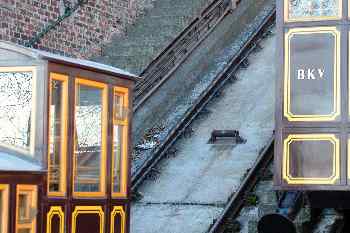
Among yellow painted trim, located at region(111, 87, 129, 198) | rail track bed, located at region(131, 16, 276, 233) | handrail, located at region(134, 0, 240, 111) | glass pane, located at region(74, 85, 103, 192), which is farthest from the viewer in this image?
handrail, located at region(134, 0, 240, 111)

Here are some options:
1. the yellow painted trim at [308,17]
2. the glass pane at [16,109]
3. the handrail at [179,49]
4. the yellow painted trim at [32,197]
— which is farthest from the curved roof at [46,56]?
the handrail at [179,49]

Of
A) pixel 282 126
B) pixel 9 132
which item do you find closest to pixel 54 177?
pixel 9 132

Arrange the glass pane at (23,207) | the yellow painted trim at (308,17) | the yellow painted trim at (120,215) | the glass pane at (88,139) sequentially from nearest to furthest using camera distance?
the glass pane at (23,207) → the glass pane at (88,139) → the yellow painted trim at (120,215) → the yellow painted trim at (308,17)

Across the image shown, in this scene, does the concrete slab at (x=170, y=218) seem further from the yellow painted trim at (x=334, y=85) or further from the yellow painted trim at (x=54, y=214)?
the yellow painted trim at (x=54, y=214)

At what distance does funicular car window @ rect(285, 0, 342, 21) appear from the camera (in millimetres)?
9945

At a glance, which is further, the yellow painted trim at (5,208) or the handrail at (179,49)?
the handrail at (179,49)

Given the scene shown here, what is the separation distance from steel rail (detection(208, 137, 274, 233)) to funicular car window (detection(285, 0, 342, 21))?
2.97m

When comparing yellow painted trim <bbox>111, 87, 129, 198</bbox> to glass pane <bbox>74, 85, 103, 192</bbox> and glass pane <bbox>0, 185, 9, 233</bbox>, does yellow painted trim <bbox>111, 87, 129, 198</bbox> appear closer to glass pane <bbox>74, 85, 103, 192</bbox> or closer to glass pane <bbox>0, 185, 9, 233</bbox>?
glass pane <bbox>74, 85, 103, 192</bbox>

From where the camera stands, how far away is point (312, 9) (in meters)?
10.0

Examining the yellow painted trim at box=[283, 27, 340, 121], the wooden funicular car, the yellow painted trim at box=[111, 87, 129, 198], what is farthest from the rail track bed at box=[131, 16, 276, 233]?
the wooden funicular car

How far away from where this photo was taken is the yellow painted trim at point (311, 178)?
9.78 meters

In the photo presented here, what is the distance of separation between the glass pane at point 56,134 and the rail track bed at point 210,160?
4216mm

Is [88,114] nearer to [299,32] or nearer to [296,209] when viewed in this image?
[299,32]

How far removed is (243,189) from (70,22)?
696cm
